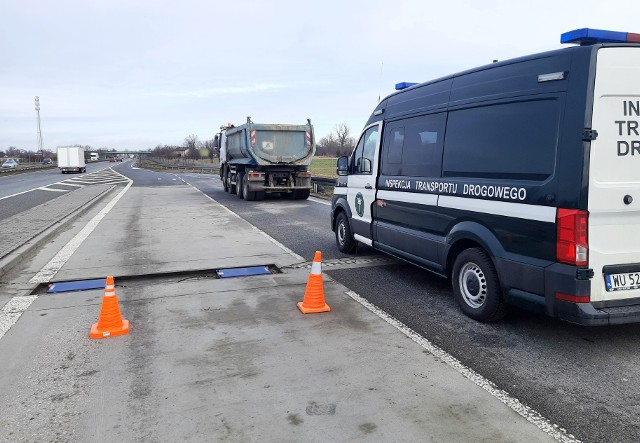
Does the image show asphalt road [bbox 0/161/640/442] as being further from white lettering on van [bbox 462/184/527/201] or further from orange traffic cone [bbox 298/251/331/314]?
white lettering on van [bbox 462/184/527/201]

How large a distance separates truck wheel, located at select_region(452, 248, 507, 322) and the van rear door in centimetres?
98

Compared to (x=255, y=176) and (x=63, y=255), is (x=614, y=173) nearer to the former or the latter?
(x=63, y=255)

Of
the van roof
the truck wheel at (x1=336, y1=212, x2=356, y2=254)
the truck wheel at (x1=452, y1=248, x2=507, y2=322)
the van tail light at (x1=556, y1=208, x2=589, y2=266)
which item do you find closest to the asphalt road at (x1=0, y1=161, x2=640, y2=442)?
the truck wheel at (x1=452, y1=248, x2=507, y2=322)

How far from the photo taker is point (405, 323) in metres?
4.92

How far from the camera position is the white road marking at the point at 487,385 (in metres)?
2.96

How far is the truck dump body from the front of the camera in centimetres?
1819

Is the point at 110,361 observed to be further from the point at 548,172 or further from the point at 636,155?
the point at 636,155

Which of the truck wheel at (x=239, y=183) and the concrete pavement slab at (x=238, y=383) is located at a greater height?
the truck wheel at (x=239, y=183)

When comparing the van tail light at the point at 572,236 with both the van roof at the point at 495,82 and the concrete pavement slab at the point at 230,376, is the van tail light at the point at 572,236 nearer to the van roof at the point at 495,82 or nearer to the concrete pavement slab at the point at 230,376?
the van roof at the point at 495,82

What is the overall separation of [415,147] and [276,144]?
12.9m

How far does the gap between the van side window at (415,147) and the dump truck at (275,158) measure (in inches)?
470

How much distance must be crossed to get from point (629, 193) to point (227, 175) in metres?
21.1

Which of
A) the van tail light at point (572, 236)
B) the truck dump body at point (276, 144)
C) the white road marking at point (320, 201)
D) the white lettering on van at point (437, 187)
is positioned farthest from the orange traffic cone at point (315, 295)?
the truck dump body at point (276, 144)

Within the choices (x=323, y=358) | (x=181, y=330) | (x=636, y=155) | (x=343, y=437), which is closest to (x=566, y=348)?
(x=636, y=155)
